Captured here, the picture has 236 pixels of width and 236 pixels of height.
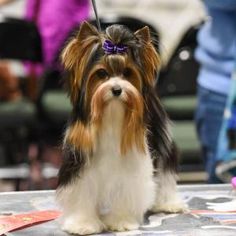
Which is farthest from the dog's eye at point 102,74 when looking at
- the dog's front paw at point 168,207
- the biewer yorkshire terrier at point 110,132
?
the dog's front paw at point 168,207

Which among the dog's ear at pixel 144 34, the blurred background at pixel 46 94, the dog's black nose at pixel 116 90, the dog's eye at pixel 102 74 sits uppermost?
the dog's ear at pixel 144 34

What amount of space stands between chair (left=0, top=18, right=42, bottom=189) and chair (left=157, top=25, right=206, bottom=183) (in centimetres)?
79

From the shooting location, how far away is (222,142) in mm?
2873

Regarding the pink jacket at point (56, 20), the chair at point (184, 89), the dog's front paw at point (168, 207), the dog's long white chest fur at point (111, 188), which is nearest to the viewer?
the dog's long white chest fur at point (111, 188)

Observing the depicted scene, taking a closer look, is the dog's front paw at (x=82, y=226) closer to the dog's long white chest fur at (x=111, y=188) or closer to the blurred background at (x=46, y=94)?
the dog's long white chest fur at (x=111, y=188)

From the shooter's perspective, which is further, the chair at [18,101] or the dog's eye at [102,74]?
the chair at [18,101]

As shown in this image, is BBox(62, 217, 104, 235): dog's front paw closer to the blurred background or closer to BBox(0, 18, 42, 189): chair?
the blurred background

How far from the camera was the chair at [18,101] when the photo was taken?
14.8 feet

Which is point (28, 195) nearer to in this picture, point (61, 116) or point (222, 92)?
point (222, 92)

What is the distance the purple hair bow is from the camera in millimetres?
1894

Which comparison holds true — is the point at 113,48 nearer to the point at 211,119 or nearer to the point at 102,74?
the point at 102,74

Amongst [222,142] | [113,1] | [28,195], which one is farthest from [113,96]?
[113,1]

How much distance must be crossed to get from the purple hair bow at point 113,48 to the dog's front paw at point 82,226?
1.50ft

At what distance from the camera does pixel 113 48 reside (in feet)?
6.23
